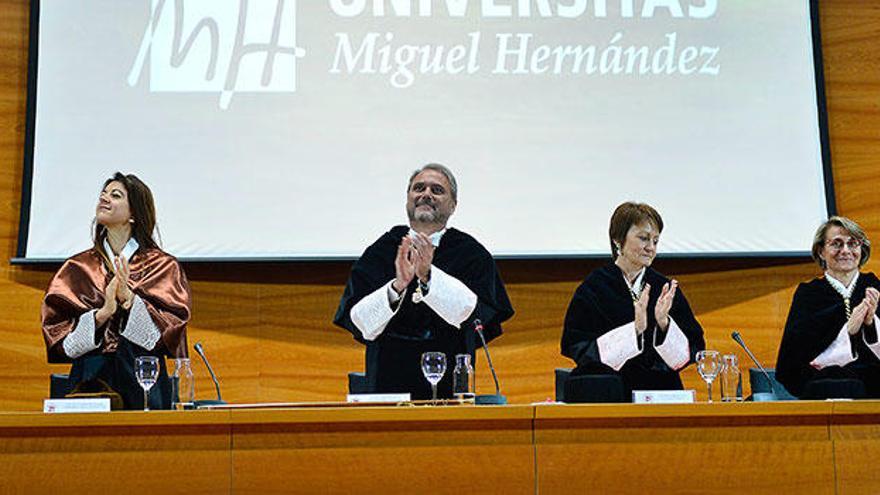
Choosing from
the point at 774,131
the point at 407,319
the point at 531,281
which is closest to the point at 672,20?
the point at 774,131

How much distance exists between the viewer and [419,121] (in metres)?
5.95

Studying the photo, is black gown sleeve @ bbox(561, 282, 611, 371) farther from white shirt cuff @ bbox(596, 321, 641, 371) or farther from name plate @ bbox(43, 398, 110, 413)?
name plate @ bbox(43, 398, 110, 413)

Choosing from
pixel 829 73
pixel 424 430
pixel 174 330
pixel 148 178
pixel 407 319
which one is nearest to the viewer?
pixel 424 430

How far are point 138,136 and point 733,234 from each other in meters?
3.04

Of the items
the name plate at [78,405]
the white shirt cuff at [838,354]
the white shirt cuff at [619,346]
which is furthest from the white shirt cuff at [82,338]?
the white shirt cuff at [838,354]

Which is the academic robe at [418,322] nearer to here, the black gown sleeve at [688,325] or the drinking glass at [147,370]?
the black gown sleeve at [688,325]

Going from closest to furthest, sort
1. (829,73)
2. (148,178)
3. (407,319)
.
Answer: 1. (407,319)
2. (148,178)
3. (829,73)

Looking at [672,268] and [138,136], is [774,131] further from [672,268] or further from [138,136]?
[138,136]

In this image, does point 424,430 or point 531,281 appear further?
point 531,281

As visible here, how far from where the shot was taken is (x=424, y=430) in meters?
3.33

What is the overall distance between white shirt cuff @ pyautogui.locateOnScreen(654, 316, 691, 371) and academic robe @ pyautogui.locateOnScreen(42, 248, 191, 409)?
1.78 m

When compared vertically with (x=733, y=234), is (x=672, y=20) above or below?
above

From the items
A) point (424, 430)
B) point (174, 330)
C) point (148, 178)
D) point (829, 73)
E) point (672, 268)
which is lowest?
point (424, 430)

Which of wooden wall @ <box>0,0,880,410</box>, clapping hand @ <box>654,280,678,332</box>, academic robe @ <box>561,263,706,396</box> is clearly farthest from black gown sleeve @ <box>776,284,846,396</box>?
wooden wall @ <box>0,0,880,410</box>
